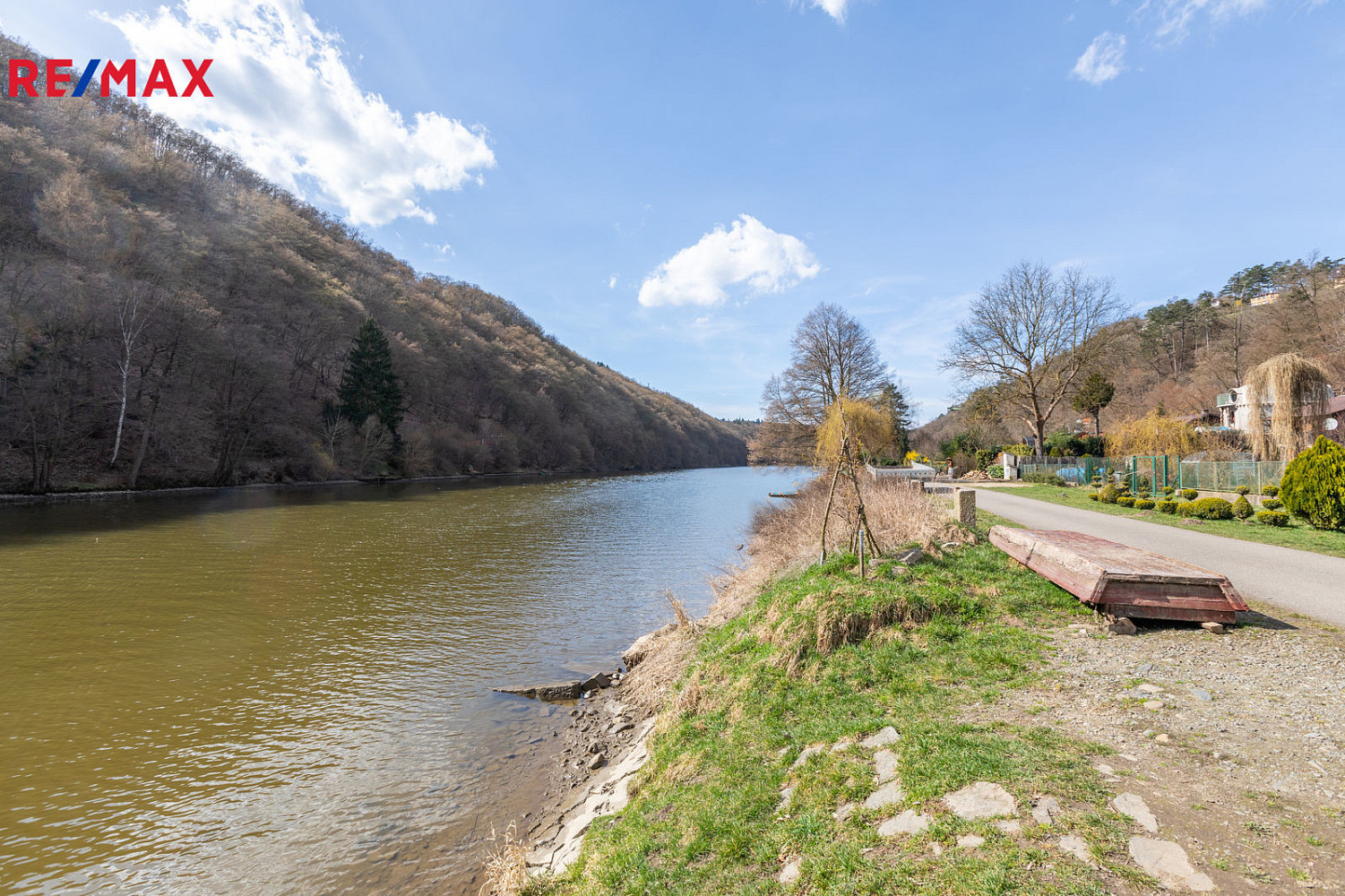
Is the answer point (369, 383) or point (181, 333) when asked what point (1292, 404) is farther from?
point (369, 383)

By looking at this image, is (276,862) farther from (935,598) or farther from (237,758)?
(935,598)

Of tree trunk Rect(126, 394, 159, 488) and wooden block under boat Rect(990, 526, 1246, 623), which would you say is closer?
wooden block under boat Rect(990, 526, 1246, 623)

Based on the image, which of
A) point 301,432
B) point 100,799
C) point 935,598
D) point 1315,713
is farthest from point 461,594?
point 301,432

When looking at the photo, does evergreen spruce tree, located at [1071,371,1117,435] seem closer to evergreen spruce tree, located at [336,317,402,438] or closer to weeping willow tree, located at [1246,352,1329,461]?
weeping willow tree, located at [1246,352,1329,461]

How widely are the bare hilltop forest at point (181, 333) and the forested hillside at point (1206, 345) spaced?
2028 inches

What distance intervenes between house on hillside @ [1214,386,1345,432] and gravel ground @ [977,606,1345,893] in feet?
83.4

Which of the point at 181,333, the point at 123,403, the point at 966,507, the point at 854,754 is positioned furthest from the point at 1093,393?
the point at 123,403

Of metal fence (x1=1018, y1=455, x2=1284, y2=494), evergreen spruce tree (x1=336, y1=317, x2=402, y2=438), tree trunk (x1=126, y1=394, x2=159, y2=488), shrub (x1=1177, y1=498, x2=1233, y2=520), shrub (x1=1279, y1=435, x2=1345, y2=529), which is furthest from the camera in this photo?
evergreen spruce tree (x1=336, y1=317, x2=402, y2=438)

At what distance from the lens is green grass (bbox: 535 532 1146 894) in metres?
2.87

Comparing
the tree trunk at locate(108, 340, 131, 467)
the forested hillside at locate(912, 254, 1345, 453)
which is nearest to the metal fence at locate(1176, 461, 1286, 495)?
the forested hillside at locate(912, 254, 1345, 453)

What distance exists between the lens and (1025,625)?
250 inches

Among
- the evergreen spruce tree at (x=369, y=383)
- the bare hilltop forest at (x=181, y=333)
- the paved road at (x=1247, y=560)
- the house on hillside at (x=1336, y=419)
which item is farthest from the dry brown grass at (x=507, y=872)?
the evergreen spruce tree at (x=369, y=383)

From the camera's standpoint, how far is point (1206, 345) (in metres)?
58.5

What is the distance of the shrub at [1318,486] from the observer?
1223 centimetres
